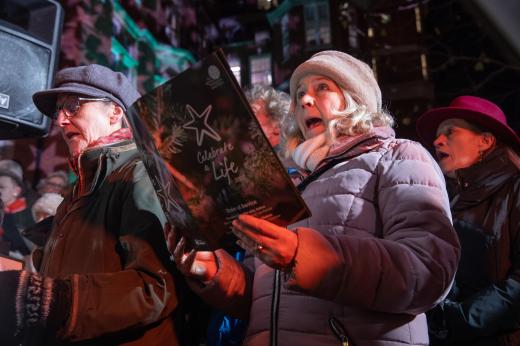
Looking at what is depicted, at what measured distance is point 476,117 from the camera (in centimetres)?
339

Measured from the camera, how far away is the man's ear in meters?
2.74

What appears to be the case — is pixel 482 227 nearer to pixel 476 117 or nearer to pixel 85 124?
pixel 476 117

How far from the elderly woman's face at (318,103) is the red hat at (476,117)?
149 centimetres

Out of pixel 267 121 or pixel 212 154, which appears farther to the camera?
pixel 267 121

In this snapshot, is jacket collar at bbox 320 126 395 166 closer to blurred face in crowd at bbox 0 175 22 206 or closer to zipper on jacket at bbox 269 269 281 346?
zipper on jacket at bbox 269 269 281 346

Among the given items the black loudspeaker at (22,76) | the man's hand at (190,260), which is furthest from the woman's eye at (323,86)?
the black loudspeaker at (22,76)

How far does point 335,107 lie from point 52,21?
369 cm

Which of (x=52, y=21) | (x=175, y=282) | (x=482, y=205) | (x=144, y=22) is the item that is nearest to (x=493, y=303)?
(x=482, y=205)

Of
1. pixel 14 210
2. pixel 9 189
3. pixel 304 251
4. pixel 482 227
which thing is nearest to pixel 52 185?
pixel 9 189

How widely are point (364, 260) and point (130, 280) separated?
3.01 ft

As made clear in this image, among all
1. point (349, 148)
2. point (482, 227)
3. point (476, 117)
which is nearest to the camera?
point (349, 148)

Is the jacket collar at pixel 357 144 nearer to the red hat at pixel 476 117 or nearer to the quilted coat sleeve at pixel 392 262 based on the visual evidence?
the quilted coat sleeve at pixel 392 262

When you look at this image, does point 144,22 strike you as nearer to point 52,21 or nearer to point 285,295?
point 52,21

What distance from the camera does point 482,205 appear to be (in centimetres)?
300
